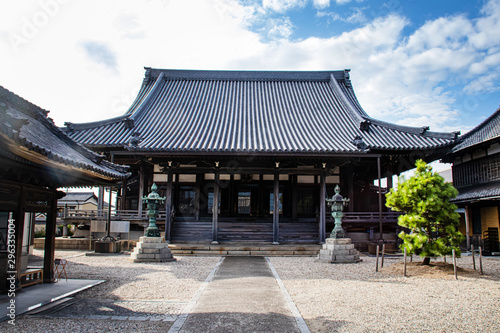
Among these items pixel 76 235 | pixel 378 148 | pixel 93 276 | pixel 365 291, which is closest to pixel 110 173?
pixel 93 276

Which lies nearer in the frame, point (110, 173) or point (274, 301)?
point (274, 301)

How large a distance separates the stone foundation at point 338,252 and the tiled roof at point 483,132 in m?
10.4

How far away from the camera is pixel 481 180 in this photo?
64.5 ft

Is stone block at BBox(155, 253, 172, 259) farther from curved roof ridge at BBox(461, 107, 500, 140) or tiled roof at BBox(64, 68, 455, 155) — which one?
curved roof ridge at BBox(461, 107, 500, 140)

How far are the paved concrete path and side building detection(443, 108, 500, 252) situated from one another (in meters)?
13.1

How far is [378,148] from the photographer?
17234 mm

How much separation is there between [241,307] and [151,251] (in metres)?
7.47

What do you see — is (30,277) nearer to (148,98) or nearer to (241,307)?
(241,307)

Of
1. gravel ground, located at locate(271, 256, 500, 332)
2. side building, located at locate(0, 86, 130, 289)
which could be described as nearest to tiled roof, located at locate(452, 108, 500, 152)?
gravel ground, located at locate(271, 256, 500, 332)

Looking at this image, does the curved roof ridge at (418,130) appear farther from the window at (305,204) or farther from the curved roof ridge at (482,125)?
the window at (305,204)

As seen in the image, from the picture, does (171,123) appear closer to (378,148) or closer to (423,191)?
(378,148)

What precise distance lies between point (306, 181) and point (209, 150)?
21.6 feet

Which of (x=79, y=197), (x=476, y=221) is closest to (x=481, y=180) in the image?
(x=476, y=221)

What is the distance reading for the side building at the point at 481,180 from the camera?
17.4 m
